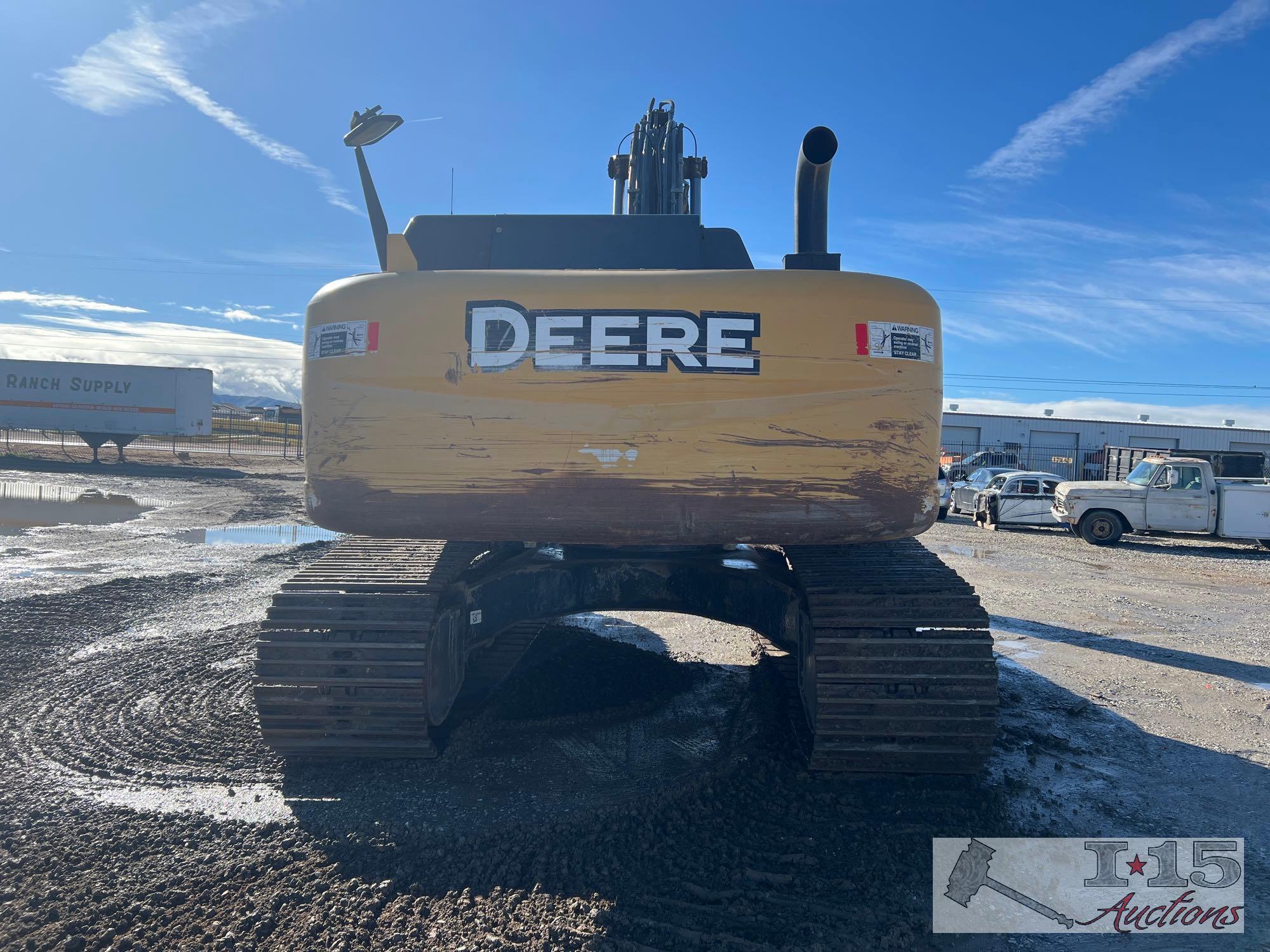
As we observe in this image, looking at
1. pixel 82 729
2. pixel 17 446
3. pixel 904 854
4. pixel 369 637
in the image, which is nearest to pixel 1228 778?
pixel 904 854

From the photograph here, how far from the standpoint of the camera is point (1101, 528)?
1672cm

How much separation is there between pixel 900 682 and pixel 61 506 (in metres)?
17.3

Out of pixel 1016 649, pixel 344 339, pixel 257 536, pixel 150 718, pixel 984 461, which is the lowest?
pixel 1016 649

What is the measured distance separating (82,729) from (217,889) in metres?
2.14

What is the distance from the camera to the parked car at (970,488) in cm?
2072

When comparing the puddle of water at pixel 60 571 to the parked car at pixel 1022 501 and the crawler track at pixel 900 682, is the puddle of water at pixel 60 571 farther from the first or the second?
the parked car at pixel 1022 501

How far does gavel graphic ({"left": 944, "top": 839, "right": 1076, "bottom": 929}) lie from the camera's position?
2.96 metres

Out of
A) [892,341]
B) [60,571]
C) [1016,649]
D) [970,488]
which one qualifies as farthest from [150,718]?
[970,488]

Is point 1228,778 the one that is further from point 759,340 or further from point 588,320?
point 588,320

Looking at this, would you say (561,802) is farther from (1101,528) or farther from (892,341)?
(1101,528)

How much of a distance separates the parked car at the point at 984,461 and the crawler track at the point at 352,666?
2874 centimetres

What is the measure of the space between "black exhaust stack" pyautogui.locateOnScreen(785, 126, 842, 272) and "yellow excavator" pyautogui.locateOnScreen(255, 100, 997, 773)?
0.05 ft

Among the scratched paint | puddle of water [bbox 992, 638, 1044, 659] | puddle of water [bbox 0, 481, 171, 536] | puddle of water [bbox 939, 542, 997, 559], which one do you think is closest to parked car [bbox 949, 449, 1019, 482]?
puddle of water [bbox 939, 542, 997, 559]

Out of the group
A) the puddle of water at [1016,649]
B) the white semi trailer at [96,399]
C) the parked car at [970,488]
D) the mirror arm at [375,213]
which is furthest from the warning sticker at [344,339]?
the white semi trailer at [96,399]
